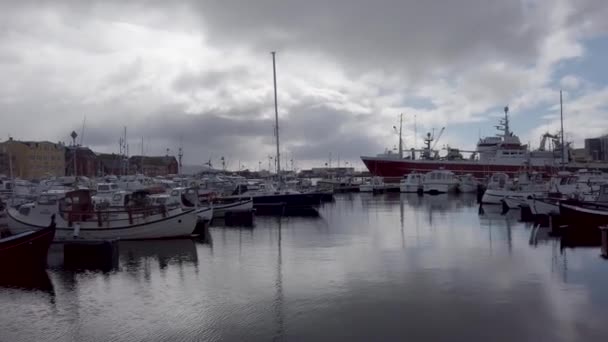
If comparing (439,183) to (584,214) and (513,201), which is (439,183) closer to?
(513,201)

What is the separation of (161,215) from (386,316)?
49.6 ft

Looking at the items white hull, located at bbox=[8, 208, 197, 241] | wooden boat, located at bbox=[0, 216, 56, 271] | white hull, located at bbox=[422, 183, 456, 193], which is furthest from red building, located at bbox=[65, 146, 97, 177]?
wooden boat, located at bbox=[0, 216, 56, 271]

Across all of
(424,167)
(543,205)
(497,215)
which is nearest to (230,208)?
(497,215)

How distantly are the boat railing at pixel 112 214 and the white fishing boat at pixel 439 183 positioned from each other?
5236 centimetres

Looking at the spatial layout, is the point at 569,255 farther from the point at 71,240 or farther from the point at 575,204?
the point at 71,240

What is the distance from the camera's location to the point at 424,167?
85250mm

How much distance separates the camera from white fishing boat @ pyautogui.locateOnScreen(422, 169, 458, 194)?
7219 cm

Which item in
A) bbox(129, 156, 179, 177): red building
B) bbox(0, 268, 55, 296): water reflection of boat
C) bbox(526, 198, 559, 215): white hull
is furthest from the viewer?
bbox(129, 156, 179, 177): red building

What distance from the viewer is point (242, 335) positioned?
414 inches

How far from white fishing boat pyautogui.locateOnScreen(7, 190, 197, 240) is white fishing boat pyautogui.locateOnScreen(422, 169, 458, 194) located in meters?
51.5

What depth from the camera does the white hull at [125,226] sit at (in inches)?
914

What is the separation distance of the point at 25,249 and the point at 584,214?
883 inches

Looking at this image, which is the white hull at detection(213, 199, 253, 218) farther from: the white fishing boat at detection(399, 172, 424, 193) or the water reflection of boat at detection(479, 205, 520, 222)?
the white fishing boat at detection(399, 172, 424, 193)

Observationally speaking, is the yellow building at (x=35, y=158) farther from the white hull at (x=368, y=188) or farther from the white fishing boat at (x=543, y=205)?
the white fishing boat at (x=543, y=205)
